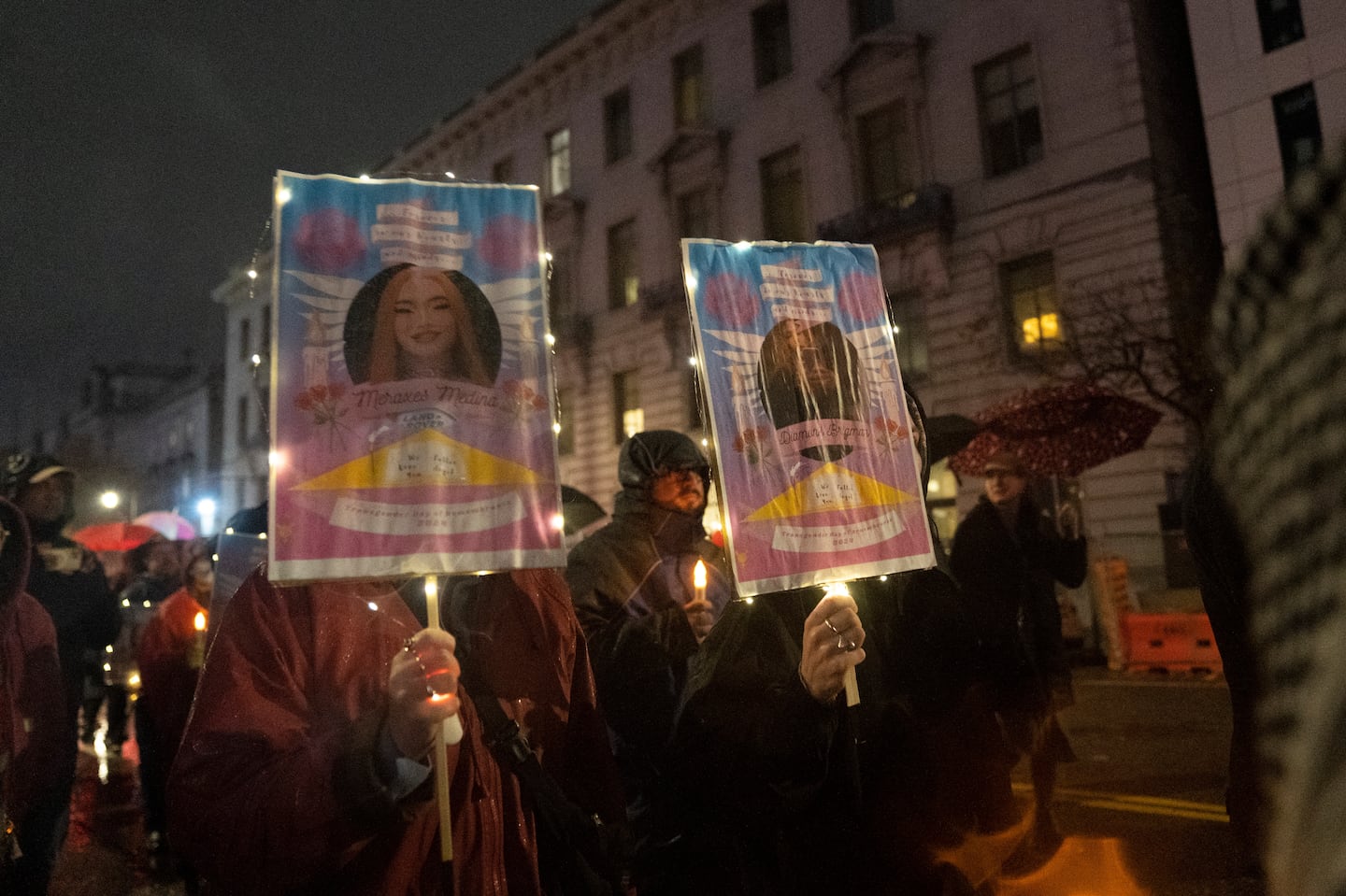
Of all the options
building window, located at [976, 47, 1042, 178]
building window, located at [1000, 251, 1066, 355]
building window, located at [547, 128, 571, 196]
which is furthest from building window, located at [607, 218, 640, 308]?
building window, located at [1000, 251, 1066, 355]

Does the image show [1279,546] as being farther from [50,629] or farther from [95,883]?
[95,883]

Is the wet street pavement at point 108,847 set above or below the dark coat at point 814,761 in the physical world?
below

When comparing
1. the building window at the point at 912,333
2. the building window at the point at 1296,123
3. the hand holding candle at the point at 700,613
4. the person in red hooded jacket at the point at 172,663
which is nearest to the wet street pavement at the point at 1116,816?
the person in red hooded jacket at the point at 172,663

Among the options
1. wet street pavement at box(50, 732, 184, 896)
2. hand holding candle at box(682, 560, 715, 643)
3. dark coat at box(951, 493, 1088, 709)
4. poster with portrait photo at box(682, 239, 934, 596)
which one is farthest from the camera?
wet street pavement at box(50, 732, 184, 896)

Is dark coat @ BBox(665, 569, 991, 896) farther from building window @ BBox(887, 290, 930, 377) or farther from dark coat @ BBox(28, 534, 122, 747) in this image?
building window @ BBox(887, 290, 930, 377)

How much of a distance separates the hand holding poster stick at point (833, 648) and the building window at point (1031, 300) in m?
15.4

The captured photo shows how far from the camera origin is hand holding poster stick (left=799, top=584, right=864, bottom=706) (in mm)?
2162

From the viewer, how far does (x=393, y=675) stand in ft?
5.55

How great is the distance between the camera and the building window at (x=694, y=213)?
22625 mm

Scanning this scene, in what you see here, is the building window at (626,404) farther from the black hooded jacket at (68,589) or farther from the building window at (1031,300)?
the black hooded jacket at (68,589)

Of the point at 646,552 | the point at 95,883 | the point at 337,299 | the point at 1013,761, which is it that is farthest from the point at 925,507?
the point at 95,883

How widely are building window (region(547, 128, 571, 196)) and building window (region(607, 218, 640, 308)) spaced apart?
2849 mm

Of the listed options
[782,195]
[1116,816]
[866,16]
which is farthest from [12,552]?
[866,16]

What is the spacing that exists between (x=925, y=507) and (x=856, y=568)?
0.36 meters
